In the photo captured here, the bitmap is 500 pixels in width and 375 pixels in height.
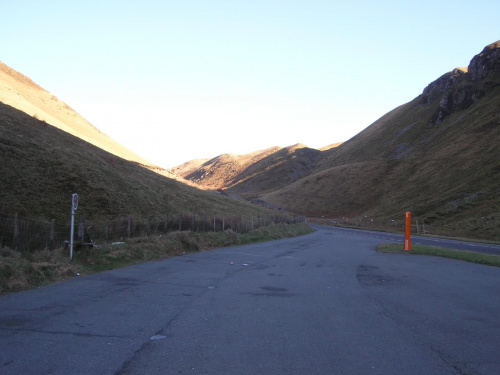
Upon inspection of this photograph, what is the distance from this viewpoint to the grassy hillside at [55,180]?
23703mm

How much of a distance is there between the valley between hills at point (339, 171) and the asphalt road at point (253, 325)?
40.3 feet

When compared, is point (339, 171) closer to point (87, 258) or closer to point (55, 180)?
point (55, 180)

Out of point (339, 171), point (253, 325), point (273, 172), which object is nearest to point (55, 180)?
point (253, 325)

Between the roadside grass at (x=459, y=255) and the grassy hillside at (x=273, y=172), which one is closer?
the roadside grass at (x=459, y=255)

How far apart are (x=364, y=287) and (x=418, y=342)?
4588mm

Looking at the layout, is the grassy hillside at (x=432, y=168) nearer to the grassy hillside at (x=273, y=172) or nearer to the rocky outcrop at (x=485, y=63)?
the rocky outcrop at (x=485, y=63)

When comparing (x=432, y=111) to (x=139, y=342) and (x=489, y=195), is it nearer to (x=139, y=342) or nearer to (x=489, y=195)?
Result: (x=489, y=195)

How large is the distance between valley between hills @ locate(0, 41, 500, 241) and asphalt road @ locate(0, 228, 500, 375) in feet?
40.3

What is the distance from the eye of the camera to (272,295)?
980 centimetres

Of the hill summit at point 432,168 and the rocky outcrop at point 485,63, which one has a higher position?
the rocky outcrop at point 485,63

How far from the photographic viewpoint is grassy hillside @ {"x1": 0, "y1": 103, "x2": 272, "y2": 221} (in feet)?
77.8

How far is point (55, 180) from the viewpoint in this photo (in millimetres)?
27188

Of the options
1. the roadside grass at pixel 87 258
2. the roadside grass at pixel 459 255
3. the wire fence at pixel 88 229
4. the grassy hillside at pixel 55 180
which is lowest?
the roadside grass at pixel 459 255

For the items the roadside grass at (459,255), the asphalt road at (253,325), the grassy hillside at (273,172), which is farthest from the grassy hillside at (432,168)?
the asphalt road at (253,325)
